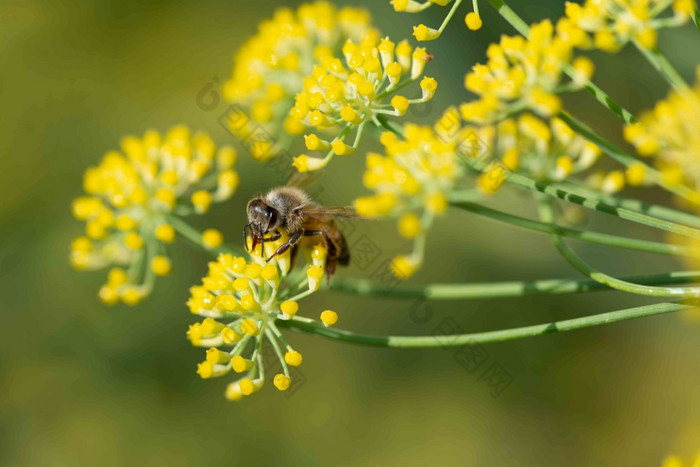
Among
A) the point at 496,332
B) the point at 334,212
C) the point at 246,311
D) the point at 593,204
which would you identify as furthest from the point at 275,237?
the point at 593,204

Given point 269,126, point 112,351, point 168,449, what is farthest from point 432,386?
point 269,126

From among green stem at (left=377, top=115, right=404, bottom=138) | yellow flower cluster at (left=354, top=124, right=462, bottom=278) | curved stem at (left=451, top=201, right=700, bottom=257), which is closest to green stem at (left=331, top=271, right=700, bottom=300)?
curved stem at (left=451, top=201, right=700, bottom=257)

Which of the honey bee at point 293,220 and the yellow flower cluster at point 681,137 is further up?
the honey bee at point 293,220

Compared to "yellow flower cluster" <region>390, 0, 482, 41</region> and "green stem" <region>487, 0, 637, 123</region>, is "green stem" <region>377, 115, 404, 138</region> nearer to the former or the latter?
"yellow flower cluster" <region>390, 0, 482, 41</region>

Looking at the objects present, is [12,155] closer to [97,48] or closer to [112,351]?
[97,48]

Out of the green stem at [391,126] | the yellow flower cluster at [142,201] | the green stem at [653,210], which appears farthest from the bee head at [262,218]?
the green stem at [653,210]

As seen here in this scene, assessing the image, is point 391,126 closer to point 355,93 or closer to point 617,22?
point 355,93

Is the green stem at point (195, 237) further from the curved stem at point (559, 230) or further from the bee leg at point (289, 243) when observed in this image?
the curved stem at point (559, 230)
